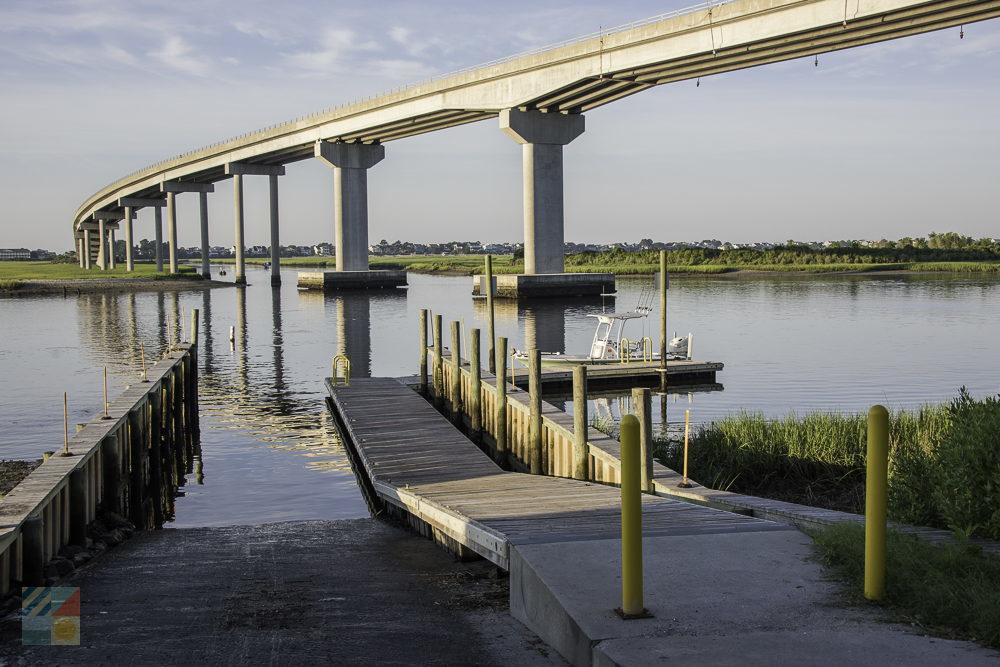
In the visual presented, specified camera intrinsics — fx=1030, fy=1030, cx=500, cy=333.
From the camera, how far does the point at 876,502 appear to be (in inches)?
269

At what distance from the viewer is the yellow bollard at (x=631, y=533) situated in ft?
21.9

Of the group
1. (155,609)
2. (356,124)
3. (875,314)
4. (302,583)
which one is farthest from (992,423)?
(356,124)

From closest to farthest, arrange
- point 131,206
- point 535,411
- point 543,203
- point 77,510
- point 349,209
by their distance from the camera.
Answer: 1. point 77,510
2. point 535,411
3. point 543,203
4. point 349,209
5. point 131,206

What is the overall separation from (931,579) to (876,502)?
74cm

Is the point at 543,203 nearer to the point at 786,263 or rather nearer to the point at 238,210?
the point at 238,210

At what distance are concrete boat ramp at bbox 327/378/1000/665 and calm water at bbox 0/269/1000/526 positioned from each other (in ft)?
21.0

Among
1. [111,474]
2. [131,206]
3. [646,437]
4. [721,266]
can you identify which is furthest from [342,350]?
[131,206]

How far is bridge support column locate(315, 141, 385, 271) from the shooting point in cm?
9081

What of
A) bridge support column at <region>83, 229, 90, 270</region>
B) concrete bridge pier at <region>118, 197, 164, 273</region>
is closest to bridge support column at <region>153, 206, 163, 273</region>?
concrete bridge pier at <region>118, 197, 164, 273</region>

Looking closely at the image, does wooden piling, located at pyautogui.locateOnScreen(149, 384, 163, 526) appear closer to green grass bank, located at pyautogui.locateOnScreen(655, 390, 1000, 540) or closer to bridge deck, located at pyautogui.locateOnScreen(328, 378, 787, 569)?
bridge deck, located at pyautogui.locateOnScreen(328, 378, 787, 569)

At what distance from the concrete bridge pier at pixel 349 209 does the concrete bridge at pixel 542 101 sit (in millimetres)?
106

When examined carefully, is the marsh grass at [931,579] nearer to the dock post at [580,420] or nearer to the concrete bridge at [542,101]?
the dock post at [580,420]

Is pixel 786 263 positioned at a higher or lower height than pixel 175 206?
lower

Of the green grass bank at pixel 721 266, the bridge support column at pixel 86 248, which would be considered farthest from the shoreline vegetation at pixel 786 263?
the bridge support column at pixel 86 248
